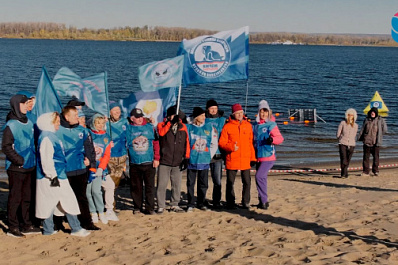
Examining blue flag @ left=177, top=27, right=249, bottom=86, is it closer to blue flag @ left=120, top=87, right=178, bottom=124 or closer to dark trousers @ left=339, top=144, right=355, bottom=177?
blue flag @ left=120, top=87, right=178, bottom=124

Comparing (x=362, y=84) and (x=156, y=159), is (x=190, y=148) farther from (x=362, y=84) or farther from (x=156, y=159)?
(x=362, y=84)

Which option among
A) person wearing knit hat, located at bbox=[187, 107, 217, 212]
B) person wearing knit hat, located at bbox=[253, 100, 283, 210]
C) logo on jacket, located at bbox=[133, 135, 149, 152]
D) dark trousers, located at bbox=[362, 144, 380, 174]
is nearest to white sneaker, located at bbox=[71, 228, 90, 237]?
logo on jacket, located at bbox=[133, 135, 149, 152]

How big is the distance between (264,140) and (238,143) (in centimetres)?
48

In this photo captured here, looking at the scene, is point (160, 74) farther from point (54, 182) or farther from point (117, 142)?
Result: point (54, 182)

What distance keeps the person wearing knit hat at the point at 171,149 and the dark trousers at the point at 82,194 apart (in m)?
1.54

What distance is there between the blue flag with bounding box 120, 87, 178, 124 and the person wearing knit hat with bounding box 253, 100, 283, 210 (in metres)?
1.84

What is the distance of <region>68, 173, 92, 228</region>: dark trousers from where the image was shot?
7336 mm

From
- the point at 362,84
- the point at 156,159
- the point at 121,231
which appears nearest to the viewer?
the point at 121,231

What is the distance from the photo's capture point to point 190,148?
29.6 ft

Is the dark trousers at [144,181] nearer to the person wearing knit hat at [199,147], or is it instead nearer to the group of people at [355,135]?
the person wearing knit hat at [199,147]

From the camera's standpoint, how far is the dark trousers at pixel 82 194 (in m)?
7.34

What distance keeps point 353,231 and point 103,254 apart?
347 cm

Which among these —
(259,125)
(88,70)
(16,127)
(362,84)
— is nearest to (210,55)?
(259,125)

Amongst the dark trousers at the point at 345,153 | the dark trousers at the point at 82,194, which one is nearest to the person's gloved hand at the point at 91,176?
the dark trousers at the point at 82,194
